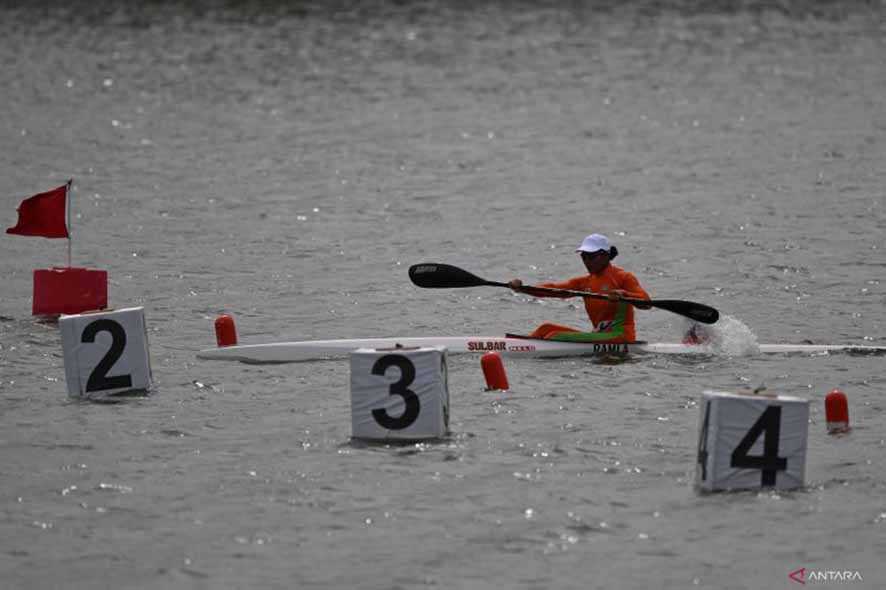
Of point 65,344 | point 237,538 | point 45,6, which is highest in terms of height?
point 45,6

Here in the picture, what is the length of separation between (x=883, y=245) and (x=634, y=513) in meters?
17.6

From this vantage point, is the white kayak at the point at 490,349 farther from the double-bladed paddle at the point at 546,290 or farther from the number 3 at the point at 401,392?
the number 3 at the point at 401,392

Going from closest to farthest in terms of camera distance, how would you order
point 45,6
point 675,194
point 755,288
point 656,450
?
point 656,450
point 755,288
point 675,194
point 45,6

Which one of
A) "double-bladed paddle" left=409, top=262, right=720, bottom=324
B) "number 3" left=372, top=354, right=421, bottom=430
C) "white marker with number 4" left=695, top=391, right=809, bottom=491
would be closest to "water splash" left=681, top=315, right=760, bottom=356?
"double-bladed paddle" left=409, top=262, right=720, bottom=324

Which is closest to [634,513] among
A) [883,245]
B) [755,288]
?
[755,288]

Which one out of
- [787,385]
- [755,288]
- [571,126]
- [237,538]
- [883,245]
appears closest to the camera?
[237,538]

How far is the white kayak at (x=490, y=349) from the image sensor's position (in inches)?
872

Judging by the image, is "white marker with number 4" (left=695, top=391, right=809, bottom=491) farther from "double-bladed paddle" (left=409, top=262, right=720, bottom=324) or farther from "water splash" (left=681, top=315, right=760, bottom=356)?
"water splash" (left=681, top=315, right=760, bottom=356)

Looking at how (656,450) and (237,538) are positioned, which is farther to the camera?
(656,450)

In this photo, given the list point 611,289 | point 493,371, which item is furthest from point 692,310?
point 493,371

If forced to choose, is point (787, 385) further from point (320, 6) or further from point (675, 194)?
point (320, 6)

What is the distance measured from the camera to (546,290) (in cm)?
2217

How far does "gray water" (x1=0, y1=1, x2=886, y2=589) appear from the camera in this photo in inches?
599

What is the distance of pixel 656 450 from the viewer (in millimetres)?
17844
